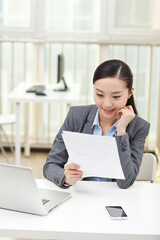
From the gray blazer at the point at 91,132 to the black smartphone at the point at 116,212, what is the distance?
0.24 metres

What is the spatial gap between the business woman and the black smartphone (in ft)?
0.73

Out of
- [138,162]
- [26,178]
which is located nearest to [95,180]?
[138,162]

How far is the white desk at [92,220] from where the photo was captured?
154 centimetres

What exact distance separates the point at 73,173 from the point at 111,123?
38 cm

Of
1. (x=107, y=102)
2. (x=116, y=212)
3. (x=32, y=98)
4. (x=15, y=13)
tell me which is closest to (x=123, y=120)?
(x=107, y=102)

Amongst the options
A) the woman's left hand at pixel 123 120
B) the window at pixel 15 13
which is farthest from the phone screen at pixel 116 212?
the window at pixel 15 13

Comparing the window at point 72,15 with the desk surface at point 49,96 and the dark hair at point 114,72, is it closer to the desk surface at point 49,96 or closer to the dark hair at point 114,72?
the desk surface at point 49,96

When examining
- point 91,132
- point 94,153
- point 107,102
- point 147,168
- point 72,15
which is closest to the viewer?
point 94,153

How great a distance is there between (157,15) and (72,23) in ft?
2.66

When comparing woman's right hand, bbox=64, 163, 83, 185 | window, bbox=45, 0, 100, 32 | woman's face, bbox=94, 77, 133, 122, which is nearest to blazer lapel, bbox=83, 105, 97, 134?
woman's face, bbox=94, 77, 133, 122

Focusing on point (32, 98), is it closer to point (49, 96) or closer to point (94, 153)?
point (49, 96)

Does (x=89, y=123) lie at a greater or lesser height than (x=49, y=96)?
greater

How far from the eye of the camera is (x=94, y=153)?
1812mm

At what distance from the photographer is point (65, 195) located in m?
1.85
